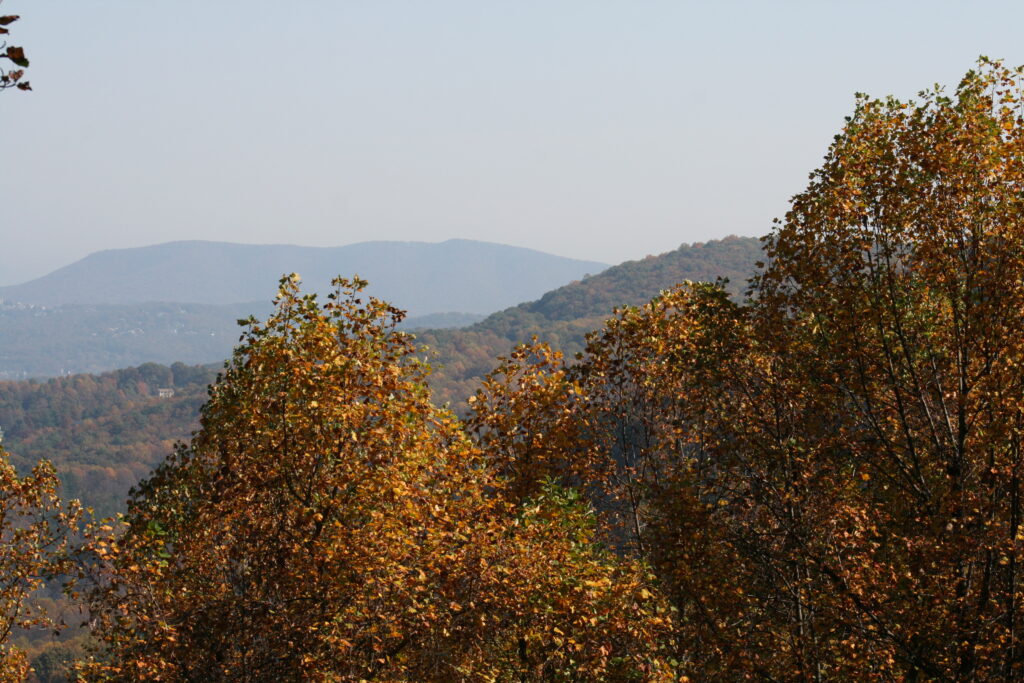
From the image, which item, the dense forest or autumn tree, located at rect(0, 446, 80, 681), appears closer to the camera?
the dense forest

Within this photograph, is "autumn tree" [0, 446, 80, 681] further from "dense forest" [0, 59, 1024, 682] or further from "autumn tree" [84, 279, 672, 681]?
"autumn tree" [84, 279, 672, 681]

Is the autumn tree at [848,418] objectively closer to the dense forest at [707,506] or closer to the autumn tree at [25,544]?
the dense forest at [707,506]

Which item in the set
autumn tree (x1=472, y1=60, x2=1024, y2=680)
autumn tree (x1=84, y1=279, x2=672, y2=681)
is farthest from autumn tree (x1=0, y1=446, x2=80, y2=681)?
autumn tree (x1=472, y1=60, x2=1024, y2=680)

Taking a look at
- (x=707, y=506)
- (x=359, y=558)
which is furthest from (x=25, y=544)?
(x=707, y=506)

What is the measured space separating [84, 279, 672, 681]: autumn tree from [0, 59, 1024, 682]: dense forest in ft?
0.18

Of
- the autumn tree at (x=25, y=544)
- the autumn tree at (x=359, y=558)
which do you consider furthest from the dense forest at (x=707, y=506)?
the autumn tree at (x=25, y=544)

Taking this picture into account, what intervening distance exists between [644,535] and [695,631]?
3265mm

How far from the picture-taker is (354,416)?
13781 millimetres

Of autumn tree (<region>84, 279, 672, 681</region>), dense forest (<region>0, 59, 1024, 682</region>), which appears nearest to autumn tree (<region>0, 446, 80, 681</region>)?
dense forest (<region>0, 59, 1024, 682</region>)

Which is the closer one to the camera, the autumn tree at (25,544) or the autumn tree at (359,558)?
the autumn tree at (359,558)

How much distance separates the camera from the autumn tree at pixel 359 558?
42.1 ft

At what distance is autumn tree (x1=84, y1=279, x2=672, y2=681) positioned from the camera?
12844mm

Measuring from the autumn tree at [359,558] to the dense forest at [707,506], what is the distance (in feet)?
0.18

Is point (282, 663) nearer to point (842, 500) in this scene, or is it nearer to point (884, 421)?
point (842, 500)
